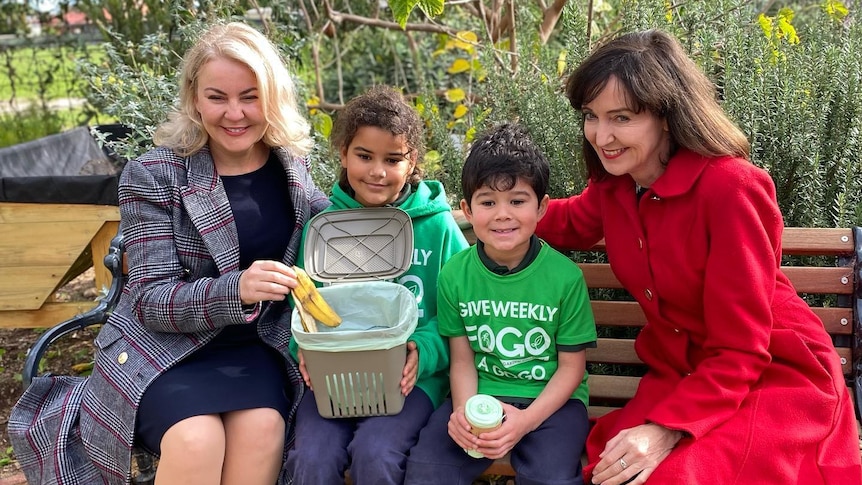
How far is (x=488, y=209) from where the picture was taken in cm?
235

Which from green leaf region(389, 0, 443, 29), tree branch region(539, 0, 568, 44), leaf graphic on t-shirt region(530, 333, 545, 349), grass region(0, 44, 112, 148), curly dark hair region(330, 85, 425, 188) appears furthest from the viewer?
grass region(0, 44, 112, 148)

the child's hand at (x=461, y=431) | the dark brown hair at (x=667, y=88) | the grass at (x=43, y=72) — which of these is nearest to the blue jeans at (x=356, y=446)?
the child's hand at (x=461, y=431)

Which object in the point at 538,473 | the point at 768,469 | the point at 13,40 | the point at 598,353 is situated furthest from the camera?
the point at 13,40

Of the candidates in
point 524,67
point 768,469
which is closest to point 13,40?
point 524,67

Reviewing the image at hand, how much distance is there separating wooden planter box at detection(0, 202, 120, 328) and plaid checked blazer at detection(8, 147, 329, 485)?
1708 millimetres

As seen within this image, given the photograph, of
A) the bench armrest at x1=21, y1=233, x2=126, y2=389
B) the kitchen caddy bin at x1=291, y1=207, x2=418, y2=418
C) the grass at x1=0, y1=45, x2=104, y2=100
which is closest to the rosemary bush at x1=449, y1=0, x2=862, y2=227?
the kitchen caddy bin at x1=291, y1=207, x2=418, y2=418

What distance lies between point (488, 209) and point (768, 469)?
1017 mm

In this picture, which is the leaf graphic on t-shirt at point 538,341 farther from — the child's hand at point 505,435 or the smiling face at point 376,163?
the smiling face at point 376,163

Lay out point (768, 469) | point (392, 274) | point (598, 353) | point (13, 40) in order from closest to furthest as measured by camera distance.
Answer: point (768, 469) < point (392, 274) < point (598, 353) < point (13, 40)

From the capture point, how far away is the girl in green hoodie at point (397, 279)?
2221 millimetres

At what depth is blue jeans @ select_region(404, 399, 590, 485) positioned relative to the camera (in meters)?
2.15

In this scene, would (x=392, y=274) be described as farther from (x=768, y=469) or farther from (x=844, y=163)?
(x=844, y=163)

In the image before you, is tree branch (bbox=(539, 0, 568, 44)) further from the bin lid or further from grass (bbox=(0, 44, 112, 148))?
grass (bbox=(0, 44, 112, 148))

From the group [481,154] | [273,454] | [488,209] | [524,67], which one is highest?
[524,67]
